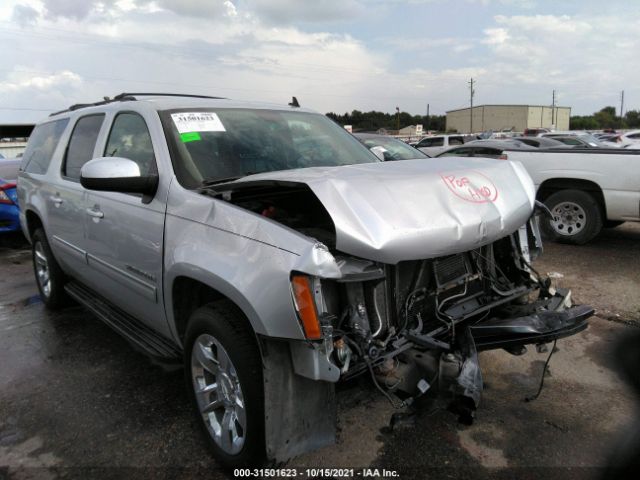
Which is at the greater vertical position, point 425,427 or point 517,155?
point 517,155

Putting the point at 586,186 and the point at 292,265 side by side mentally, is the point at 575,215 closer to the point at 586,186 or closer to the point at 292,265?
the point at 586,186

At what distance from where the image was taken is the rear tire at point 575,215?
668cm

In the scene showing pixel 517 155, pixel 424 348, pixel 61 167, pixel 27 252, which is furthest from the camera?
pixel 27 252

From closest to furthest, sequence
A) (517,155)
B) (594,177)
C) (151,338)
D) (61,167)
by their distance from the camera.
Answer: (151,338) < (61,167) < (594,177) < (517,155)

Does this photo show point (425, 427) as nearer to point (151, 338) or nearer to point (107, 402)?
point (151, 338)

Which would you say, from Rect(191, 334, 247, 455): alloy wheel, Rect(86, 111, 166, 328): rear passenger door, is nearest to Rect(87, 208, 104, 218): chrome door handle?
Rect(86, 111, 166, 328): rear passenger door

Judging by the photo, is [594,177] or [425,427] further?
[594,177]

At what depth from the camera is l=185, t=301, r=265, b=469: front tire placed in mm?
2219

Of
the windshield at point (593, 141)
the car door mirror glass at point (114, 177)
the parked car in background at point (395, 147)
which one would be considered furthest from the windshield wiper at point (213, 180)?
the windshield at point (593, 141)

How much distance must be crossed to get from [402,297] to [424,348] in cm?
32

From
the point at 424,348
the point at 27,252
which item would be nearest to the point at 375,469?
the point at 424,348

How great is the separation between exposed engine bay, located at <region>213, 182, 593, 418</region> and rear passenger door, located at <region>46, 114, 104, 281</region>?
5.93 ft

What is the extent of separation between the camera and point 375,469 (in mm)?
2504

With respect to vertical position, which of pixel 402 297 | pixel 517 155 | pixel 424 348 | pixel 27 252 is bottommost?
pixel 27 252
